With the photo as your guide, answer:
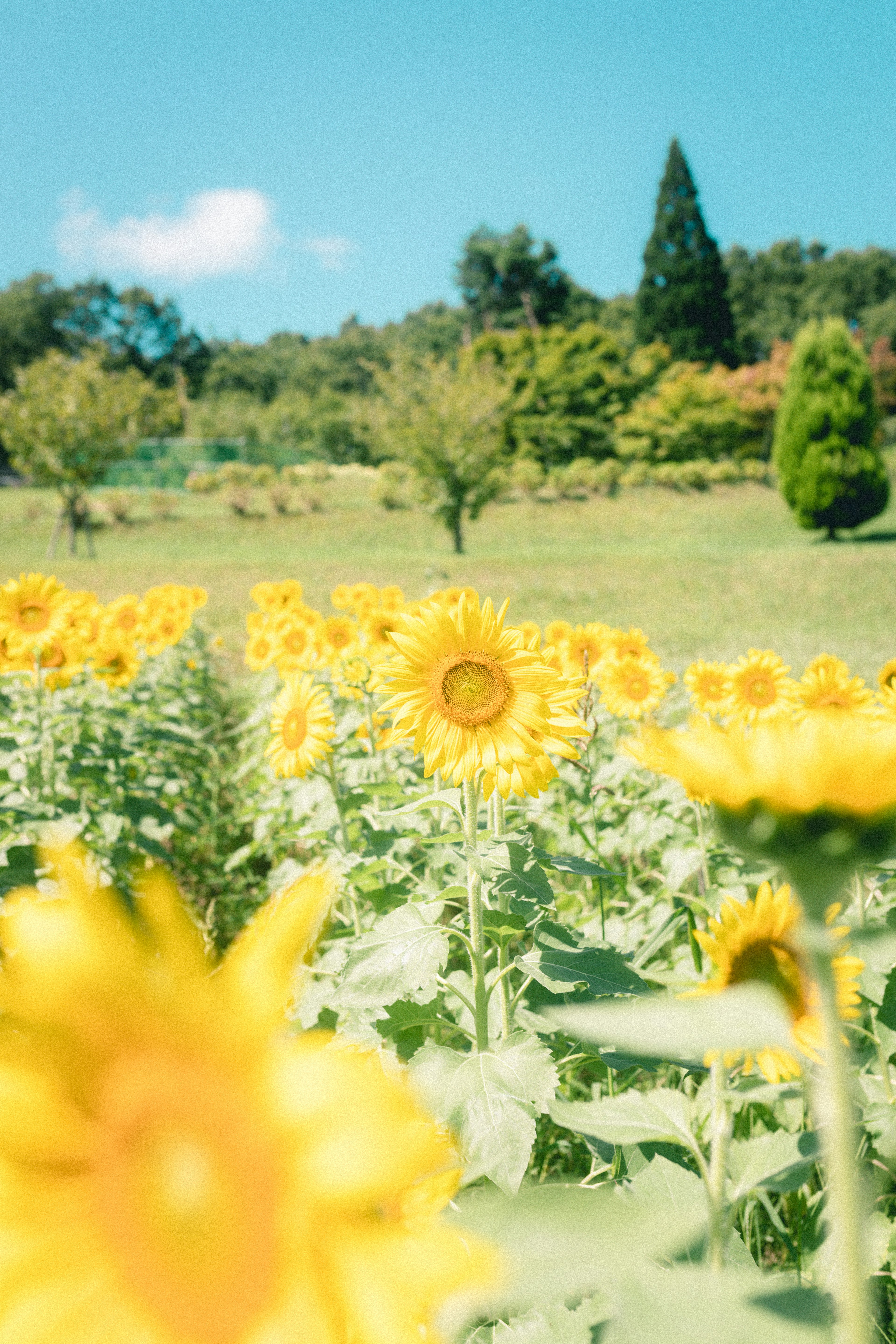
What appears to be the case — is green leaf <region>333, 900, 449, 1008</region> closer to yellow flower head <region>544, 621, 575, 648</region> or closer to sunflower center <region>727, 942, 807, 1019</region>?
sunflower center <region>727, 942, 807, 1019</region>

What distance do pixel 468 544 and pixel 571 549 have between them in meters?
2.58

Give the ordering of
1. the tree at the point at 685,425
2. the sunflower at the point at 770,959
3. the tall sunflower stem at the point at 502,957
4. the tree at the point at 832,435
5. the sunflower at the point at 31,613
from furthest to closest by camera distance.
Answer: the tree at the point at 685,425 < the tree at the point at 832,435 < the sunflower at the point at 31,613 < the tall sunflower stem at the point at 502,957 < the sunflower at the point at 770,959

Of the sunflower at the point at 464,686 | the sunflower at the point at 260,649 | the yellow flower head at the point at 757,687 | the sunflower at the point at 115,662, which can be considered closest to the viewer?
the sunflower at the point at 464,686

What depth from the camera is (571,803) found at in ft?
10.7

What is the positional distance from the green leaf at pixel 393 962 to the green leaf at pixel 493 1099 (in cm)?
11

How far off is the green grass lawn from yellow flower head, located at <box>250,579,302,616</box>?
866 millimetres

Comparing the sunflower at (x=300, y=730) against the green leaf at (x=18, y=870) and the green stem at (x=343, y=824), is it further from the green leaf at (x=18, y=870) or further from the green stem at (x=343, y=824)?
the green leaf at (x=18, y=870)

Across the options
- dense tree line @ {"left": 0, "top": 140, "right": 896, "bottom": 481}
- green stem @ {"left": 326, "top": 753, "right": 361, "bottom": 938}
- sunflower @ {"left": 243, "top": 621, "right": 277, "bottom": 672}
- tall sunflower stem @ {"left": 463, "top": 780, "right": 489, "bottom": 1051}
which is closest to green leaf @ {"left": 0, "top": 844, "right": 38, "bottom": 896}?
green stem @ {"left": 326, "top": 753, "right": 361, "bottom": 938}

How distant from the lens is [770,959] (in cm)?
77

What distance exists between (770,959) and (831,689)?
6.63ft

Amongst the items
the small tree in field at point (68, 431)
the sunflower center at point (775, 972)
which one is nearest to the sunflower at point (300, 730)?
the sunflower center at point (775, 972)

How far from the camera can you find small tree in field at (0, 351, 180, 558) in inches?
807

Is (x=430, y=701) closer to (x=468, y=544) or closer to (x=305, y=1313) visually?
(x=305, y=1313)

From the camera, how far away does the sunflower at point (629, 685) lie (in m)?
3.31
